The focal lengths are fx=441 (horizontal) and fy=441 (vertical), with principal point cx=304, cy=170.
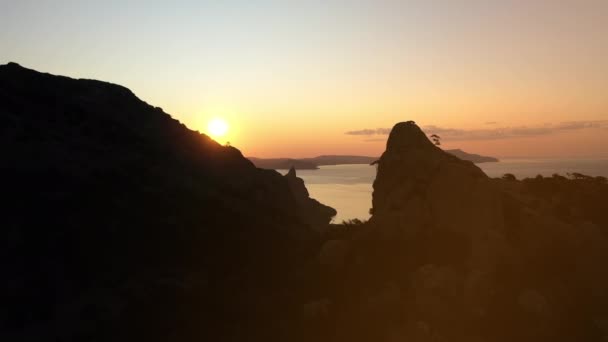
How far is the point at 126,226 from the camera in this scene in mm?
31734

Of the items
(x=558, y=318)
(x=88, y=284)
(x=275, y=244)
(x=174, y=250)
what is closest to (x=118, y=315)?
(x=88, y=284)

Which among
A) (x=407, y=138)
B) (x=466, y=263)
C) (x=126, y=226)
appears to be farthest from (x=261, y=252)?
(x=466, y=263)

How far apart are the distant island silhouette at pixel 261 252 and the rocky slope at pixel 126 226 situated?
125 mm

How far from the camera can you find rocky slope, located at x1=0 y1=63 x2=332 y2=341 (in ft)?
82.3

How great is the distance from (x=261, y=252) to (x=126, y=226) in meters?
10.3

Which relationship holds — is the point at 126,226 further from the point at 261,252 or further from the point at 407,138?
the point at 407,138

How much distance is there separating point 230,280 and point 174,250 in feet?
15.8

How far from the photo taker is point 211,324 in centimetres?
2553

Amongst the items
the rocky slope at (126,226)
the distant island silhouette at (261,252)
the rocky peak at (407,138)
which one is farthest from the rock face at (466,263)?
the rocky slope at (126,226)

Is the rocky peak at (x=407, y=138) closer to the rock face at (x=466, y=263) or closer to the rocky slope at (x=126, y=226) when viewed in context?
the rock face at (x=466, y=263)

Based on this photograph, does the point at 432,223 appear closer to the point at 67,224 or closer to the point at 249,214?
the point at 249,214

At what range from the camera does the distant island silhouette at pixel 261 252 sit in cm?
2408

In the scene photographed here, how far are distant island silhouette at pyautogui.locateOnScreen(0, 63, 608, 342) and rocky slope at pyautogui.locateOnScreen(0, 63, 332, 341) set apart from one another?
4.9 inches

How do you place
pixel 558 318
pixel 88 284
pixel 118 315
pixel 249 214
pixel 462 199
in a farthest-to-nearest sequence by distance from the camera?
pixel 249 214 → pixel 462 199 → pixel 88 284 → pixel 118 315 → pixel 558 318
